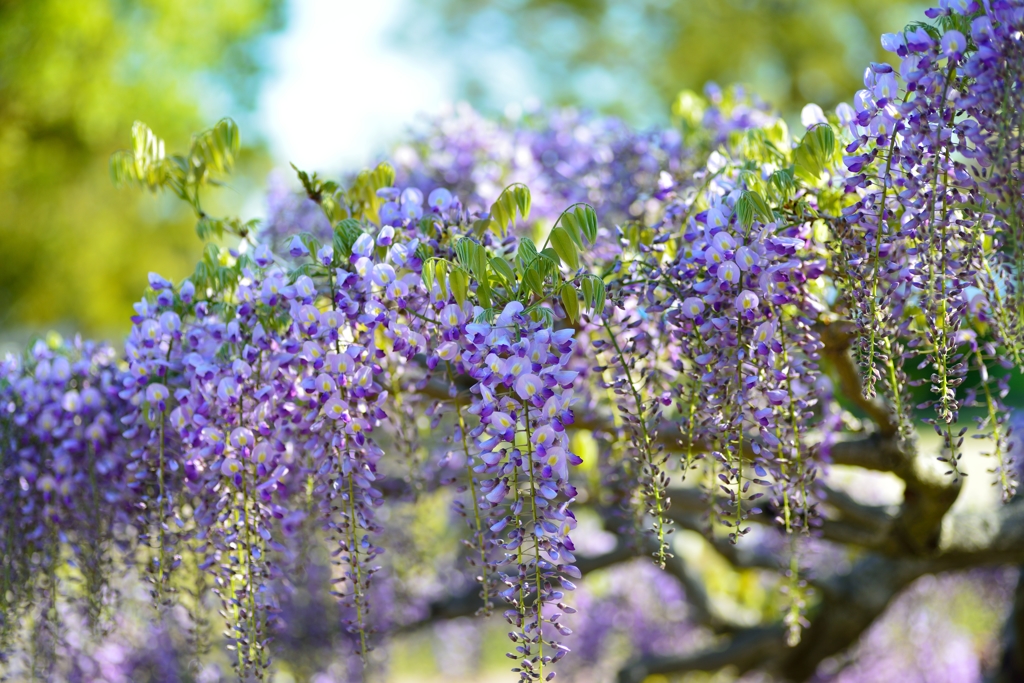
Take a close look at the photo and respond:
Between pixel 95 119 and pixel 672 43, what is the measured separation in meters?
9.83

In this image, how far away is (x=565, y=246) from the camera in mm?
1517

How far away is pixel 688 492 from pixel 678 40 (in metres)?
12.8

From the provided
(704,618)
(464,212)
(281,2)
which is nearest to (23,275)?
(281,2)

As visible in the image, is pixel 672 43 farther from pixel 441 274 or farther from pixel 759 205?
pixel 441 274

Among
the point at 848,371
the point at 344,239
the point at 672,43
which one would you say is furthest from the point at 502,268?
the point at 672,43

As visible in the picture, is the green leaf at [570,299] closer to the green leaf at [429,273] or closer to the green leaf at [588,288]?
the green leaf at [588,288]

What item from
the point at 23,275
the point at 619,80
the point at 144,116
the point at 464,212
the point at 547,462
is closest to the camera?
the point at 547,462

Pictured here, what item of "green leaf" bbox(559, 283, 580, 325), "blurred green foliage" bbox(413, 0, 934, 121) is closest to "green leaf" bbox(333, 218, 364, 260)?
"green leaf" bbox(559, 283, 580, 325)

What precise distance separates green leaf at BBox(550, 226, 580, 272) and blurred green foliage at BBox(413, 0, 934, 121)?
11.7 m

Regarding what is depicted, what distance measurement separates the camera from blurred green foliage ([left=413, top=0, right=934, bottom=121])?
13.5 meters

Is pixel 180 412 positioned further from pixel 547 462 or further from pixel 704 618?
pixel 704 618

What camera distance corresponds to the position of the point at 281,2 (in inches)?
449

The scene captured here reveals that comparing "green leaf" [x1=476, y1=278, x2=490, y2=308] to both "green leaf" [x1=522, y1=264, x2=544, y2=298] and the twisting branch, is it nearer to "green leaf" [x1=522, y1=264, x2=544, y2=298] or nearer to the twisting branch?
"green leaf" [x1=522, y1=264, x2=544, y2=298]

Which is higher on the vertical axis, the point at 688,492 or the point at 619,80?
the point at 619,80
